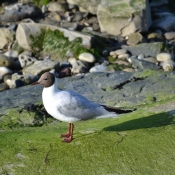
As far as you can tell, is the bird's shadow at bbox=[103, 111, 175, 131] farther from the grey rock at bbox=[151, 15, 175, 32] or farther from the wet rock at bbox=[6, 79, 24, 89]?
the grey rock at bbox=[151, 15, 175, 32]

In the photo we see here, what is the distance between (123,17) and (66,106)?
9.89 metres

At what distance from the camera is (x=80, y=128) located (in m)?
5.63

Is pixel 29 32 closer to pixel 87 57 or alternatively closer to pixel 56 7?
pixel 87 57

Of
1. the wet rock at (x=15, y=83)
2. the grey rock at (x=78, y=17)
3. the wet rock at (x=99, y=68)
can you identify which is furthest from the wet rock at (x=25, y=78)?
the grey rock at (x=78, y=17)

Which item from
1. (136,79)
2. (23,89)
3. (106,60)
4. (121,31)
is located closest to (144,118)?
(136,79)

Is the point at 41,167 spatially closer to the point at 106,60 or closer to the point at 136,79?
the point at 136,79

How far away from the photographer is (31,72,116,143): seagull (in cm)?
492

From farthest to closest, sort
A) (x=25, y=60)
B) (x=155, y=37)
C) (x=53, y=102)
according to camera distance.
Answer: (x=155, y=37), (x=25, y=60), (x=53, y=102)

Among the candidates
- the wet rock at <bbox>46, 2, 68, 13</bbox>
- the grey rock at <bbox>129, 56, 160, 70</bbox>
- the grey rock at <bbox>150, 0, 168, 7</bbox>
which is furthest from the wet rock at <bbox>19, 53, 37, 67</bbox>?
the grey rock at <bbox>150, 0, 168, 7</bbox>

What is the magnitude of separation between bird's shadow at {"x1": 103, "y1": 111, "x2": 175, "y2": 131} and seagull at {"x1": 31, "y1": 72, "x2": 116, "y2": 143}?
374 mm

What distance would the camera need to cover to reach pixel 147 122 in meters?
5.45

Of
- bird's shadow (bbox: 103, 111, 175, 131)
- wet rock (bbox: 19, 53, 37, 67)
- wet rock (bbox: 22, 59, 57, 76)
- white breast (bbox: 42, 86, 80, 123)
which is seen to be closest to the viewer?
white breast (bbox: 42, 86, 80, 123)

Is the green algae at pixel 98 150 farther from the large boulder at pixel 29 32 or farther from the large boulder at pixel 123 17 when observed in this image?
the large boulder at pixel 123 17

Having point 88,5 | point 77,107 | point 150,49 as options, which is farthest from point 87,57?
point 77,107
